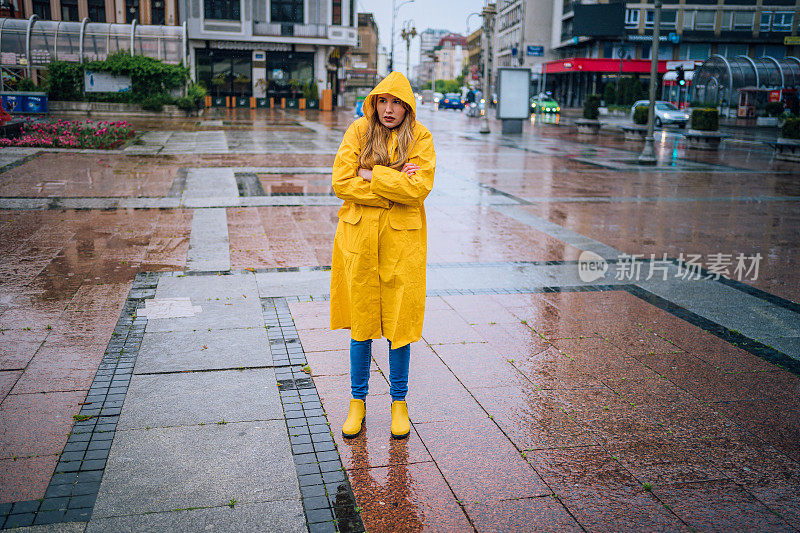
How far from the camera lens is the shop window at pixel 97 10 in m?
47.8

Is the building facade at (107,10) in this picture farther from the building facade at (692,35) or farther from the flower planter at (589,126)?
the building facade at (692,35)

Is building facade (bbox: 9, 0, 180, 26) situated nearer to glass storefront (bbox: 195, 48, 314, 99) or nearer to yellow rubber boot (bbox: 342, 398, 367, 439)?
glass storefront (bbox: 195, 48, 314, 99)

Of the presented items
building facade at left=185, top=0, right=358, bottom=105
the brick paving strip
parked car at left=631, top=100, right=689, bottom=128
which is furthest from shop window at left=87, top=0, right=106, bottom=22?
the brick paving strip

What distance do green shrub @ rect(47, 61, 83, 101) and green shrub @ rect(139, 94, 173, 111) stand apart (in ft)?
10.0

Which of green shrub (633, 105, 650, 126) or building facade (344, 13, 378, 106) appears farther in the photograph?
building facade (344, 13, 378, 106)

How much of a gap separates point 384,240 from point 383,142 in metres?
0.54

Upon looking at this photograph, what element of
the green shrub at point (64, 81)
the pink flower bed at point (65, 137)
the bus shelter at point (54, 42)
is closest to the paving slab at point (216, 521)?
the pink flower bed at point (65, 137)

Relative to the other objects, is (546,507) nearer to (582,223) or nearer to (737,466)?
(737,466)

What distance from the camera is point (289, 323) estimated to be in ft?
19.4

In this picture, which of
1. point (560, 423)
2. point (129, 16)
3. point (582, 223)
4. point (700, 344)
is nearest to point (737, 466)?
point (560, 423)

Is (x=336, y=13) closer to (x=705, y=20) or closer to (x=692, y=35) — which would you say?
(x=692, y=35)

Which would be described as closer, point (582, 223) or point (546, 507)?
point (546, 507)

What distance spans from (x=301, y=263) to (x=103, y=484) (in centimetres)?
455

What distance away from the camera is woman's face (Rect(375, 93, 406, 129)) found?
3740 millimetres
